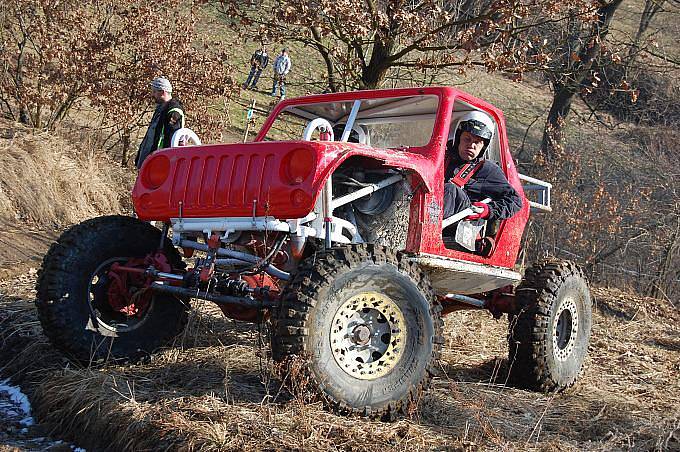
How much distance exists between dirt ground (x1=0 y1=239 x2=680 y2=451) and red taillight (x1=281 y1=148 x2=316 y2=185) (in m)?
1.02

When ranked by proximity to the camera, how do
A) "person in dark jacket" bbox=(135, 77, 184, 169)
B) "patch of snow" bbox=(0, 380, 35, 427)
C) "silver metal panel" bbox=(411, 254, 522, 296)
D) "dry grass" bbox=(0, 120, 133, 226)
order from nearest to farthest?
"patch of snow" bbox=(0, 380, 35, 427), "silver metal panel" bbox=(411, 254, 522, 296), "person in dark jacket" bbox=(135, 77, 184, 169), "dry grass" bbox=(0, 120, 133, 226)

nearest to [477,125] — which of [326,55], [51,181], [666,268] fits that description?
[326,55]

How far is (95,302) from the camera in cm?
572

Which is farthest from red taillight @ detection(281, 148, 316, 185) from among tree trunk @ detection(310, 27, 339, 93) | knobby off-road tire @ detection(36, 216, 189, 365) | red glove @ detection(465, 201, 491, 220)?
tree trunk @ detection(310, 27, 339, 93)

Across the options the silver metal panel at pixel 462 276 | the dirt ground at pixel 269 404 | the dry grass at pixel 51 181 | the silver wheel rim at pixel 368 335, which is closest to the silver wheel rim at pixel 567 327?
the dirt ground at pixel 269 404

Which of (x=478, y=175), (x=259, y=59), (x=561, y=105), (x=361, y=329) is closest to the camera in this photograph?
(x=361, y=329)

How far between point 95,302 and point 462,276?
7.96 ft

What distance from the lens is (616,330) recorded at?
949 centimetres

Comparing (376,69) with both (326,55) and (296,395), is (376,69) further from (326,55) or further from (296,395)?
(296,395)

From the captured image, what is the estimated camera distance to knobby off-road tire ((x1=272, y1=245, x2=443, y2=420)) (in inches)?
179

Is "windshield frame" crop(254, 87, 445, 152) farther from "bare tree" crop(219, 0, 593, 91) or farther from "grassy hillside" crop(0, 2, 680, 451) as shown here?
"bare tree" crop(219, 0, 593, 91)

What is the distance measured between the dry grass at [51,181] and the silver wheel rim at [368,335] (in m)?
8.16

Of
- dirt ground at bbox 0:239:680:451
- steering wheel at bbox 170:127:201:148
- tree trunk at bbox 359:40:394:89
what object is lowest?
dirt ground at bbox 0:239:680:451

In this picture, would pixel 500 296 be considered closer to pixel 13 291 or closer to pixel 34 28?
pixel 13 291
